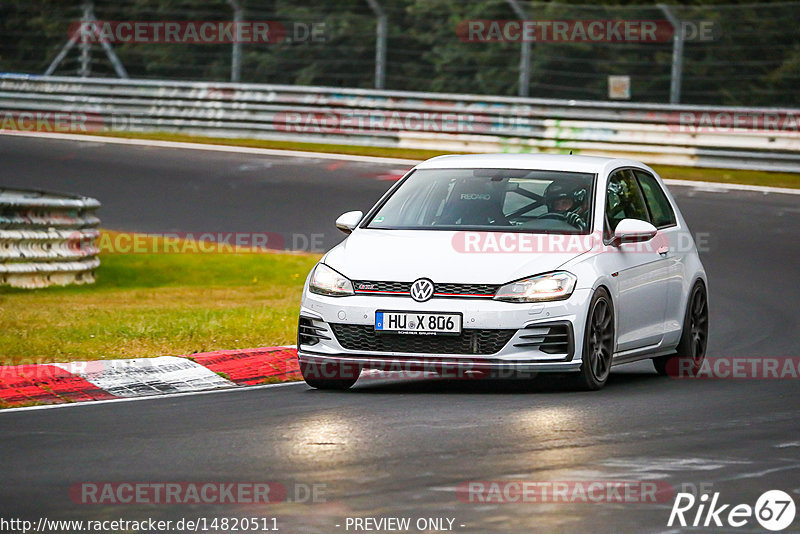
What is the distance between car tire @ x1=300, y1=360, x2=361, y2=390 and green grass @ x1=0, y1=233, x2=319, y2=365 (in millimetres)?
1596

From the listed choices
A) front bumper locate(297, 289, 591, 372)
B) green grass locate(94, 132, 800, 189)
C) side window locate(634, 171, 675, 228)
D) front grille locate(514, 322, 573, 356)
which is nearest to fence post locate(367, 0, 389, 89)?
green grass locate(94, 132, 800, 189)

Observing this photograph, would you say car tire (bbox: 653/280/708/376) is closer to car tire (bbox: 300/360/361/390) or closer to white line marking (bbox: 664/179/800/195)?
car tire (bbox: 300/360/361/390)

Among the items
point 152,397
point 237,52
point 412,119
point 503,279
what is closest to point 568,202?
point 503,279

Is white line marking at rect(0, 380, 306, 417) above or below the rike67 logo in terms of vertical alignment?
below

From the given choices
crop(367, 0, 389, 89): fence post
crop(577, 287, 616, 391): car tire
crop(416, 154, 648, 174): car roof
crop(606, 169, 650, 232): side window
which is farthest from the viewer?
crop(367, 0, 389, 89): fence post

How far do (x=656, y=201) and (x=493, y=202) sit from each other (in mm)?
1616

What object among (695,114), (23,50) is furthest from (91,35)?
(695,114)

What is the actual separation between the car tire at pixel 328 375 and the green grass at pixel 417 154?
1554cm

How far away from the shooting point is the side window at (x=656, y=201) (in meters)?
11.6

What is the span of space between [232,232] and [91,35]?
1270cm

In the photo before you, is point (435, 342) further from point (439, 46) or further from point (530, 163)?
point (439, 46)

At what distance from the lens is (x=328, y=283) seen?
32.9 feet

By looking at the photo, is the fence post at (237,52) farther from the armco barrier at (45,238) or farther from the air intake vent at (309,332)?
the air intake vent at (309,332)

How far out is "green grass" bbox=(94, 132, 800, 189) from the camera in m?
25.2
